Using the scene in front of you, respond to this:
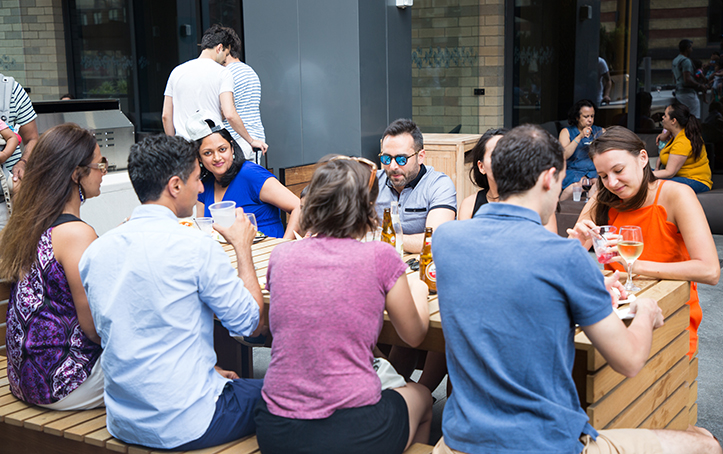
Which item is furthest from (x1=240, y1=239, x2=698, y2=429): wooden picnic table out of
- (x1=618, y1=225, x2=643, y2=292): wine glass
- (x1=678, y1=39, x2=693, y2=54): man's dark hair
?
(x1=678, y1=39, x2=693, y2=54): man's dark hair

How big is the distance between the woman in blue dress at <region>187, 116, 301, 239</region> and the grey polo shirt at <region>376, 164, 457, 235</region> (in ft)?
1.88

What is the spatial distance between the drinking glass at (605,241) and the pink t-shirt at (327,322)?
835 millimetres

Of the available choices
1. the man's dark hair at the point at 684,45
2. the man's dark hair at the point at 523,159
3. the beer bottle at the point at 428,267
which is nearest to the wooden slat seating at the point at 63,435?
the beer bottle at the point at 428,267

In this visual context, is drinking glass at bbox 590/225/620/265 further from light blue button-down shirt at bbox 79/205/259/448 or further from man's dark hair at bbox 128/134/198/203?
man's dark hair at bbox 128/134/198/203

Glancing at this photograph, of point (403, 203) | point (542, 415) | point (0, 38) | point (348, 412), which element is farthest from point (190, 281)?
point (0, 38)

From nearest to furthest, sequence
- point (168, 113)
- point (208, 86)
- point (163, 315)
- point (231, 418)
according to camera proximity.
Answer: point (163, 315)
point (231, 418)
point (208, 86)
point (168, 113)

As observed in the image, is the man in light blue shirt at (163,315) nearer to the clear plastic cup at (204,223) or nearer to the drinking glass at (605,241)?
the clear plastic cup at (204,223)

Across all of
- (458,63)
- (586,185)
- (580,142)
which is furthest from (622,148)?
(458,63)

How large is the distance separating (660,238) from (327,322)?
1443 mm

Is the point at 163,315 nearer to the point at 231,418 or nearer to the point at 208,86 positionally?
the point at 231,418

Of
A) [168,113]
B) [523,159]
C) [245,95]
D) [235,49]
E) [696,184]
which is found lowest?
[696,184]

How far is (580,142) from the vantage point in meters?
6.76

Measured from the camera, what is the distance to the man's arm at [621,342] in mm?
1600

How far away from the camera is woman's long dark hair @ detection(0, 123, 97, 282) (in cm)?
214
